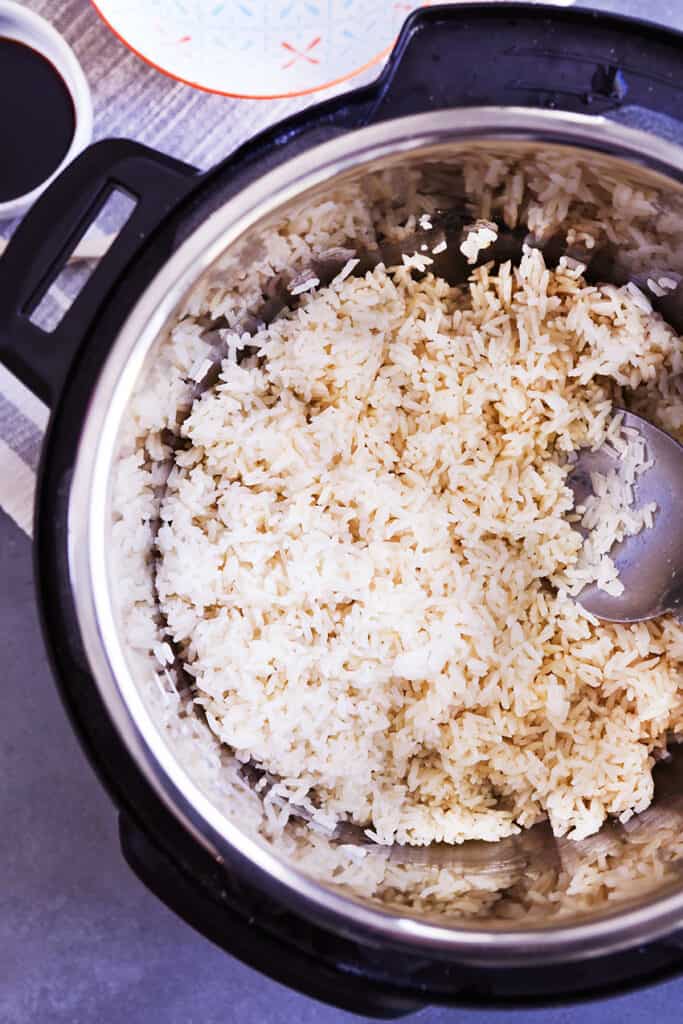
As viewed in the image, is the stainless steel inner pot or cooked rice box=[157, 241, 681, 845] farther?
cooked rice box=[157, 241, 681, 845]

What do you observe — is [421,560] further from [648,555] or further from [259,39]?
[259,39]

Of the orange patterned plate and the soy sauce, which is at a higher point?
the soy sauce

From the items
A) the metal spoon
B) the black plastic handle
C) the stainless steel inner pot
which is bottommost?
the metal spoon

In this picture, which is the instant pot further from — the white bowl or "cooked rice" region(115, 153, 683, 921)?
the white bowl

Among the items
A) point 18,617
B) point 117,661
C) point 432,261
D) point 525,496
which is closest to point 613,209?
point 432,261

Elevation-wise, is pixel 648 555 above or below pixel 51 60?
below

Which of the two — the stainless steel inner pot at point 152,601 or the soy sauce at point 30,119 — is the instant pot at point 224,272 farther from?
Result: the soy sauce at point 30,119

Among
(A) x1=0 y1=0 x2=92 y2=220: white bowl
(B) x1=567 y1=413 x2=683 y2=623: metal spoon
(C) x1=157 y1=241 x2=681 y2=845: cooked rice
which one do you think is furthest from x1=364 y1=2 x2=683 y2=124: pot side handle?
(A) x1=0 y1=0 x2=92 y2=220: white bowl

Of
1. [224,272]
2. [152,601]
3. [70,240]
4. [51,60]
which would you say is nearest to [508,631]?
[152,601]
